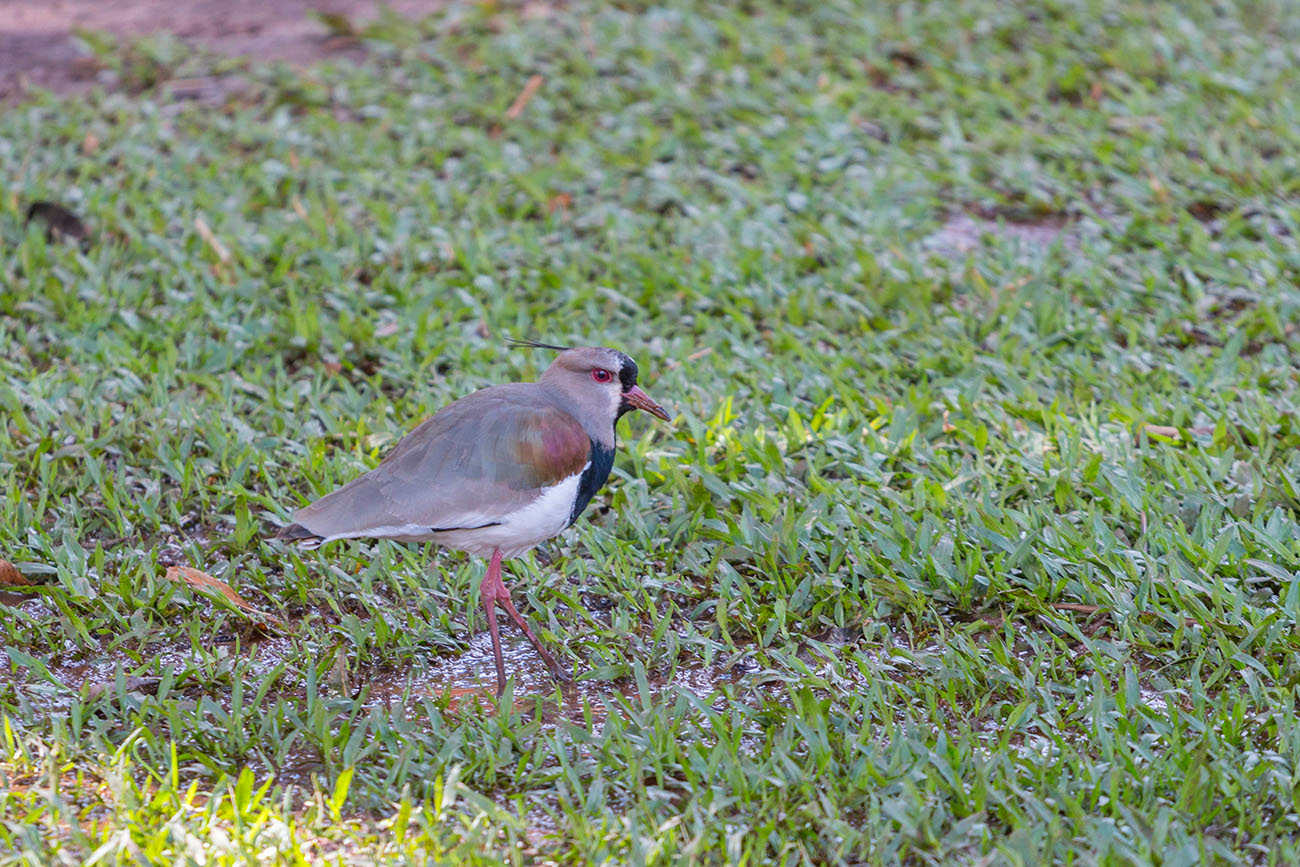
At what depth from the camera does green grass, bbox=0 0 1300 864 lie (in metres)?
3.16

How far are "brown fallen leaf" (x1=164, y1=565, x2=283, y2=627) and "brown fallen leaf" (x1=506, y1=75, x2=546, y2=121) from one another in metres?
3.67

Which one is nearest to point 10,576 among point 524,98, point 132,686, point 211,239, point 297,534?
point 132,686

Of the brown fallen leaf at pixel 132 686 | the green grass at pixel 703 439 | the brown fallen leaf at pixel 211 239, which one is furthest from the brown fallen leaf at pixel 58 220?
the brown fallen leaf at pixel 132 686

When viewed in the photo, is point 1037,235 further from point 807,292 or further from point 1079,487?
point 1079,487

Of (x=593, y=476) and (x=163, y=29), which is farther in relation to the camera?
(x=163, y=29)

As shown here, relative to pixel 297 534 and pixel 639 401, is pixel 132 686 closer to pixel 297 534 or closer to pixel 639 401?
pixel 297 534

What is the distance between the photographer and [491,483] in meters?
3.62

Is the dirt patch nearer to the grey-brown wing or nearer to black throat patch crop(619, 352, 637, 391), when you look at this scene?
black throat patch crop(619, 352, 637, 391)

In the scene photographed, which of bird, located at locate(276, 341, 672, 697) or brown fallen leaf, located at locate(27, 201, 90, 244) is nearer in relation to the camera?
bird, located at locate(276, 341, 672, 697)

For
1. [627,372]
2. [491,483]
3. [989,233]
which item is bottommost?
[989,233]

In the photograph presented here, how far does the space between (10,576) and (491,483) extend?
1428mm

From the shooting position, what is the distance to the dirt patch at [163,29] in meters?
7.57

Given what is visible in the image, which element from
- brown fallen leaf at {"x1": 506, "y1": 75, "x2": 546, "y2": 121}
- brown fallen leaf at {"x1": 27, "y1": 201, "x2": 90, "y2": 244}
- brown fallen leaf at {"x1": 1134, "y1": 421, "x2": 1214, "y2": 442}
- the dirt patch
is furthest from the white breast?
the dirt patch

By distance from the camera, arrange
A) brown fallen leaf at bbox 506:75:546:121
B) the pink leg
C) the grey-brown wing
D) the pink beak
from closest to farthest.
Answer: the grey-brown wing
the pink leg
the pink beak
brown fallen leaf at bbox 506:75:546:121
